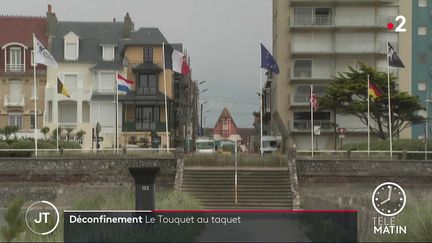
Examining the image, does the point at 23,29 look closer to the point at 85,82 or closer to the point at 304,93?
the point at 85,82

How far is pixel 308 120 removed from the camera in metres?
71.5

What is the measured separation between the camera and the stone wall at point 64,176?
1560 inches

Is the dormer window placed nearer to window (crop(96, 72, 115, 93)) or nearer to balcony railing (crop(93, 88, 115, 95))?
window (crop(96, 72, 115, 93))

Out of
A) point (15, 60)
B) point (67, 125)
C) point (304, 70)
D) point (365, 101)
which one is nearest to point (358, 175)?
point (365, 101)

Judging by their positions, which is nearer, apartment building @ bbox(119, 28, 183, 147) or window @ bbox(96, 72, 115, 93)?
apartment building @ bbox(119, 28, 183, 147)

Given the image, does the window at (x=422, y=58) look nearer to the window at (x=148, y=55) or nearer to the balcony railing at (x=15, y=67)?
the window at (x=148, y=55)

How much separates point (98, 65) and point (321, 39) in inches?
850

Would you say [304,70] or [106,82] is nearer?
[106,82]

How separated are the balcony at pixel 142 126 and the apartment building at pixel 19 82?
8.25 meters

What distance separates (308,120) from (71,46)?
948 inches

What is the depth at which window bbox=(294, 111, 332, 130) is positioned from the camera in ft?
232

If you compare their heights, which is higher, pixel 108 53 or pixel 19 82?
pixel 108 53

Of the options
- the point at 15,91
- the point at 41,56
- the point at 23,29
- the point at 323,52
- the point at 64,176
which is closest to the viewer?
the point at 64,176

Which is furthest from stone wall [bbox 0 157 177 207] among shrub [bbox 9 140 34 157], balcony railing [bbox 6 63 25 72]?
balcony railing [bbox 6 63 25 72]
